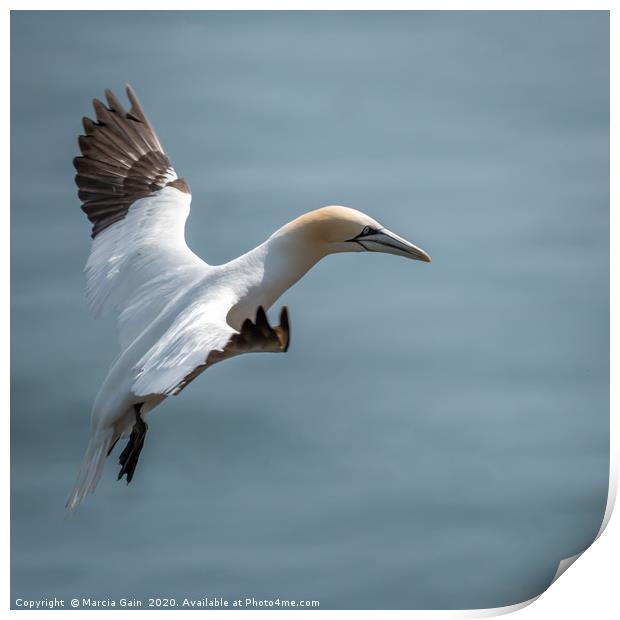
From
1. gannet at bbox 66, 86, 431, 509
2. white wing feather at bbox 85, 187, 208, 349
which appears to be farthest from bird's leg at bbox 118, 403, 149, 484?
→ white wing feather at bbox 85, 187, 208, 349

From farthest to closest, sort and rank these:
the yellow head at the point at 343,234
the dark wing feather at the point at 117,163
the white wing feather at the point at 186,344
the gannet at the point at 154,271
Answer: the dark wing feather at the point at 117,163, the yellow head at the point at 343,234, the gannet at the point at 154,271, the white wing feather at the point at 186,344

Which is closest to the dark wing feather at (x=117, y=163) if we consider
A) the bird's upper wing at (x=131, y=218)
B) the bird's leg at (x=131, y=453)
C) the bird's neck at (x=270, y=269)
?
the bird's upper wing at (x=131, y=218)

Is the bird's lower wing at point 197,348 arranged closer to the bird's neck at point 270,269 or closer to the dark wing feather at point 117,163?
the bird's neck at point 270,269

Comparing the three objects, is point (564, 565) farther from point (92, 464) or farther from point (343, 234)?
point (92, 464)

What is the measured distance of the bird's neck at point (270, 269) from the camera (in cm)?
415

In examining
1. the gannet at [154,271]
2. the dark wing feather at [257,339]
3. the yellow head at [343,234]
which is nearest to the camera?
the dark wing feather at [257,339]

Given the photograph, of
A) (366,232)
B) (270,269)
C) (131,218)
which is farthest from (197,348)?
(131,218)

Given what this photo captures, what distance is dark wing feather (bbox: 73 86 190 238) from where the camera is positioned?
480 centimetres

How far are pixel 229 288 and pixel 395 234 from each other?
1.97 ft

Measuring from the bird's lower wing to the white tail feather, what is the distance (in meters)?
0.42

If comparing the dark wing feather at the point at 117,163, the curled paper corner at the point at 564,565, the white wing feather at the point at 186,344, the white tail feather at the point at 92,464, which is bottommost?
the curled paper corner at the point at 564,565

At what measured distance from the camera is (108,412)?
413 centimetres
